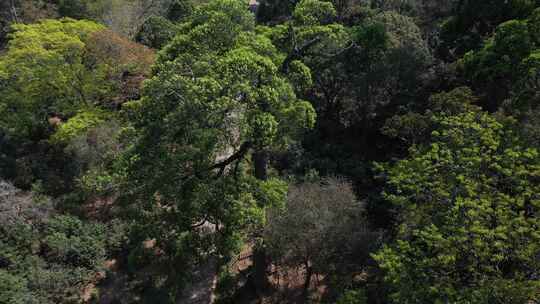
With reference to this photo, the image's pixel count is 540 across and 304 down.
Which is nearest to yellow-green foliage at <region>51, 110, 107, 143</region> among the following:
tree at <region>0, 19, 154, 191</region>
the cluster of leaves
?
tree at <region>0, 19, 154, 191</region>

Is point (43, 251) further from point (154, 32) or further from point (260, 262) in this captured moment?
point (154, 32)

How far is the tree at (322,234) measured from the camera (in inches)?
587

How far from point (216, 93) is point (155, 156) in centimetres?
310

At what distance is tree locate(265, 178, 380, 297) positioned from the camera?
14914 mm

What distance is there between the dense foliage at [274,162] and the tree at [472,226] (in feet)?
0.22

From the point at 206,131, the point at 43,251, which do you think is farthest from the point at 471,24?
the point at 43,251

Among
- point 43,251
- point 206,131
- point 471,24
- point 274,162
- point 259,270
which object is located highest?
point 471,24

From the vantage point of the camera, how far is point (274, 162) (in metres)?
24.0

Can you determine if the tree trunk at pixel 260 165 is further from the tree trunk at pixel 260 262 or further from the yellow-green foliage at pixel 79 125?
the yellow-green foliage at pixel 79 125

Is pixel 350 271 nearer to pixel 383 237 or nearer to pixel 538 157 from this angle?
pixel 383 237

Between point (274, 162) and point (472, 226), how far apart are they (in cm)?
1415

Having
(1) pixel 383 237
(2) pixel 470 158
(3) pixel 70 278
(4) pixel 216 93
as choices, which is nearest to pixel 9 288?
(3) pixel 70 278

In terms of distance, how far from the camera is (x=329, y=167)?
22344 mm

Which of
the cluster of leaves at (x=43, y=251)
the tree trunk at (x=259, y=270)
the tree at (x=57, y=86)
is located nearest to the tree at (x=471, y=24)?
the tree trunk at (x=259, y=270)
